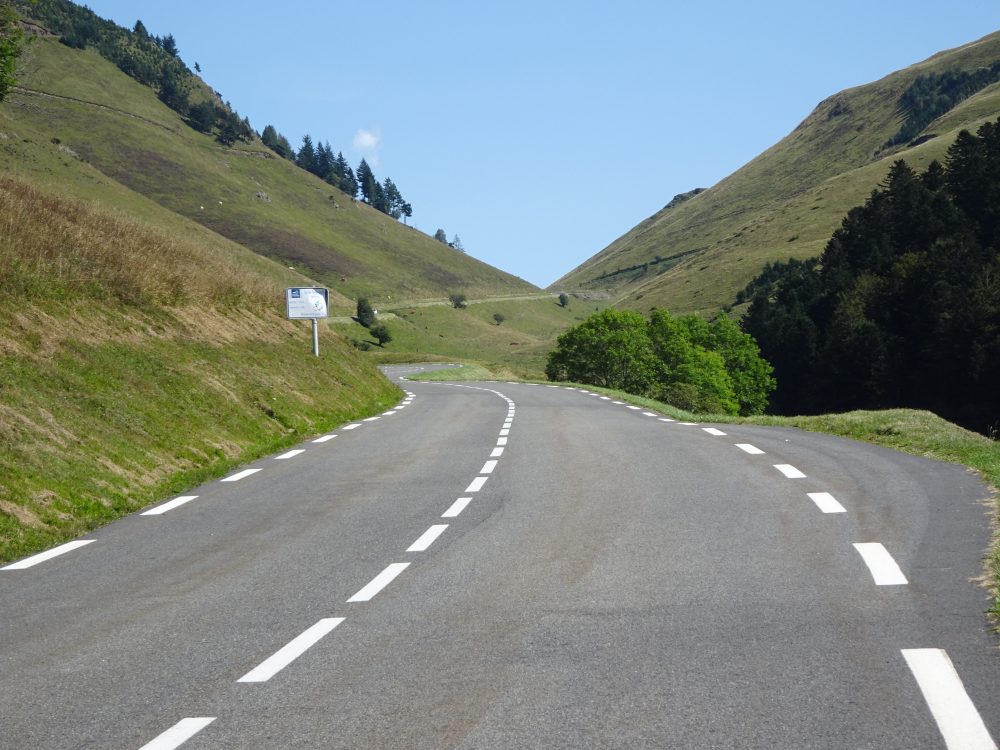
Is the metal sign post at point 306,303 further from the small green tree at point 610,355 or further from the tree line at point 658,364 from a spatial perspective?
the small green tree at point 610,355

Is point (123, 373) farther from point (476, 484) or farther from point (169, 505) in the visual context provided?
point (476, 484)

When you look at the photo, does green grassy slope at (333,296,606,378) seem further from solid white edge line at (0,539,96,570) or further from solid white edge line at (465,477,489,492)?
solid white edge line at (0,539,96,570)

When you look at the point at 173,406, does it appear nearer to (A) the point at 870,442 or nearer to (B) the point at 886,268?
(A) the point at 870,442

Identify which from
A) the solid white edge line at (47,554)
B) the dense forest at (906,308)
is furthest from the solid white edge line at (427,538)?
the dense forest at (906,308)

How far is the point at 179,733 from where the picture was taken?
165 inches

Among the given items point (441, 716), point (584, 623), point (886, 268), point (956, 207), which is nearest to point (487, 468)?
point (584, 623)

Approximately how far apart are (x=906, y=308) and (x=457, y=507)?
73.0 metres

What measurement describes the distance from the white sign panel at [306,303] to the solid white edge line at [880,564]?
23.5 metres

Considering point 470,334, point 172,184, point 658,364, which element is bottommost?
point 658,364

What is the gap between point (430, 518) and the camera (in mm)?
9828

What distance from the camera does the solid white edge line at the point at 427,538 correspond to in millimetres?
8316

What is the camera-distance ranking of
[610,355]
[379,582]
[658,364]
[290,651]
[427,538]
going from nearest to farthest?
[290,651], [379,582], [427,538], [610,355], [658,364]

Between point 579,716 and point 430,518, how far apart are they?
5.69 meters

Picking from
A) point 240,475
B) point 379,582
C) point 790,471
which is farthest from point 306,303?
point 379,582
